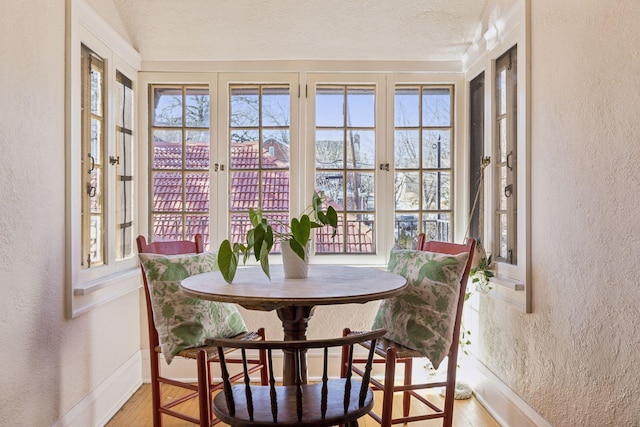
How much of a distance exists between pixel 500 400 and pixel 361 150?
1.73 metres

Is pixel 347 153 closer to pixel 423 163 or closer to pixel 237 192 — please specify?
pixel 423 163

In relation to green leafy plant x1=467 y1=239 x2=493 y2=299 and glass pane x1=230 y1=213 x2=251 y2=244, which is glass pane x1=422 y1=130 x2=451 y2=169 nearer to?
green leafy plant x1=467 y1=239 x2=493 y2=299

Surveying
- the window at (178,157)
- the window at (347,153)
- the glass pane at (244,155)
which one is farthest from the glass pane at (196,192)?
the window at (347,153)

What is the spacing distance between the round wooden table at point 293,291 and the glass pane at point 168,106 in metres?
1.39

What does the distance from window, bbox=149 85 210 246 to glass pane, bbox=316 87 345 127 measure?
756 millimetres

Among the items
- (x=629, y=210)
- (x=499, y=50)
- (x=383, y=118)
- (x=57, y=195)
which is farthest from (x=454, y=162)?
(x=57, y=195)

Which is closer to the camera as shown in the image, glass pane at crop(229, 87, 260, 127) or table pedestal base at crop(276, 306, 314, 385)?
table pedestal base at crop(276, 306, 314, 385)

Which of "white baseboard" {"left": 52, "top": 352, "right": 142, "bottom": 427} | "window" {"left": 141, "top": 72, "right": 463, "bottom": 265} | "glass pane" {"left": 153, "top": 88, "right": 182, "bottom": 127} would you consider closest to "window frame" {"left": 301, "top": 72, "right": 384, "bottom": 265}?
"window" {"left": 141, "top": 72, "right": 463, "bottom": 265}

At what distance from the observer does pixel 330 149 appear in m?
3.21

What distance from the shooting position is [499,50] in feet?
8.63

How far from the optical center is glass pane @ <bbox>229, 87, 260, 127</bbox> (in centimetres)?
321

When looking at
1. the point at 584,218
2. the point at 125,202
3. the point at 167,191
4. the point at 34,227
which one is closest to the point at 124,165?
the point at 125,202

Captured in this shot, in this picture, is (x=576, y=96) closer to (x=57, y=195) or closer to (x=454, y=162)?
(x=454, y=162)

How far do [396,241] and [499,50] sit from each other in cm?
134
